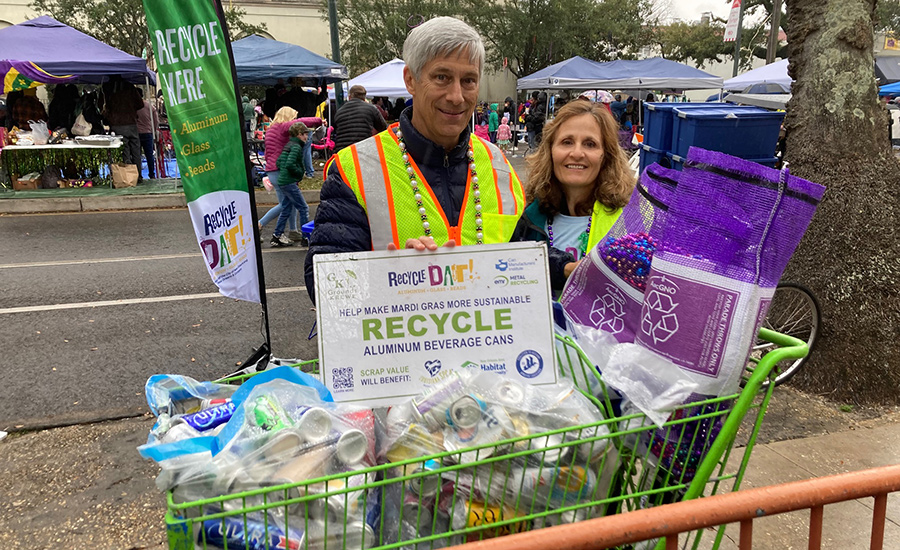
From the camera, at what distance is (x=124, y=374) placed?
4.68 metres

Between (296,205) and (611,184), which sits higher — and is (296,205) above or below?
below

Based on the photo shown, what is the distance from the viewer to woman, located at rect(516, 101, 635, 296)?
2.72 m

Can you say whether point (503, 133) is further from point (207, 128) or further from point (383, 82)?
point (207, 128)

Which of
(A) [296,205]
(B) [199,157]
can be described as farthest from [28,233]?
(B) [199,157]

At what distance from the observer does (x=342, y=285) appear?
1.64 metres

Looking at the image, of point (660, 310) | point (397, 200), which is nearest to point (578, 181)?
point (397, 200)

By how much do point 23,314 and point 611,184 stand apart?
17.9ft

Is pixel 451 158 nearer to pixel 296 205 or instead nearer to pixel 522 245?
pixel 522 245

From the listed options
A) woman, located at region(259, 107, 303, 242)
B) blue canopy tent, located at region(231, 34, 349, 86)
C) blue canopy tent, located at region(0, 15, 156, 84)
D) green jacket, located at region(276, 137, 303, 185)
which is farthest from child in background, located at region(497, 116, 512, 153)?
green jacket, located at region(276, 137, 303, 185)

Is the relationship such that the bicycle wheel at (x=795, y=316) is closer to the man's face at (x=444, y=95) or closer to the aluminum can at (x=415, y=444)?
the man's face at (x=444, y=95)

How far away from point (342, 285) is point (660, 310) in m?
0.78

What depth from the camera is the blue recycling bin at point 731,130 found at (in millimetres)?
5988

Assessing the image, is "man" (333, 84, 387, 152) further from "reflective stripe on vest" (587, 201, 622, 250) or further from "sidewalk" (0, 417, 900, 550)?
"reflective stripe on vest" (587, 201, 622, 250)

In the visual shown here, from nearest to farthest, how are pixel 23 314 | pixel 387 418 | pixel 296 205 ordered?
pixel 387 418 < pixel 23 314 < pixel 296 205
